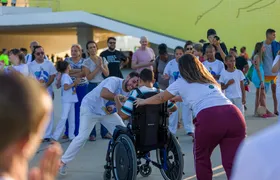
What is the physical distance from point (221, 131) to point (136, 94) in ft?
3.61

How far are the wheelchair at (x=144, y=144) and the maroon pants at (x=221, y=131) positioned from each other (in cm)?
76

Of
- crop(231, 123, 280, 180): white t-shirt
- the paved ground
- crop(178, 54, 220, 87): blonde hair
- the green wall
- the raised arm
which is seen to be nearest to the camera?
crop(231, 123, 280, 180): white t-shirt

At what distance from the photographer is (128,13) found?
2069 centimetres

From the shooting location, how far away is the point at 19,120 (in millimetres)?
1343

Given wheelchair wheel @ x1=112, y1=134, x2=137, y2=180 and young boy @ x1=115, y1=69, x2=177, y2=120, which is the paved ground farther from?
young boy @ x1=115, y1=69, x2=177, y2=120

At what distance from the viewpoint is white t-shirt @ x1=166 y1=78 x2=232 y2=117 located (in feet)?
13.6

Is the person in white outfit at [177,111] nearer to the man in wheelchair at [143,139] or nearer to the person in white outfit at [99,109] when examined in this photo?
the person in white outfit at [99,109]

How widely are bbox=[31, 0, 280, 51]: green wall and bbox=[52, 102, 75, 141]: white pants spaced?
12915mm

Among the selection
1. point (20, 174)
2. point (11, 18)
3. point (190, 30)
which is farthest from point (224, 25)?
point (20, 174)

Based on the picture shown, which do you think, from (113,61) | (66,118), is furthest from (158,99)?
(113,61)

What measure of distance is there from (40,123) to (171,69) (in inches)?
256

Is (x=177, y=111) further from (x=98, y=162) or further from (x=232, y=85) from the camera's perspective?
(x=98, y=162)

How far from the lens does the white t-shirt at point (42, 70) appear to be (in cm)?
749

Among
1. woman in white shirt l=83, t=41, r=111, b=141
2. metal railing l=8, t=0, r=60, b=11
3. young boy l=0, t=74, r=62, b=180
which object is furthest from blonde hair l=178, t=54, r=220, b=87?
metal railing l=8, t=0, r=60, b=11
